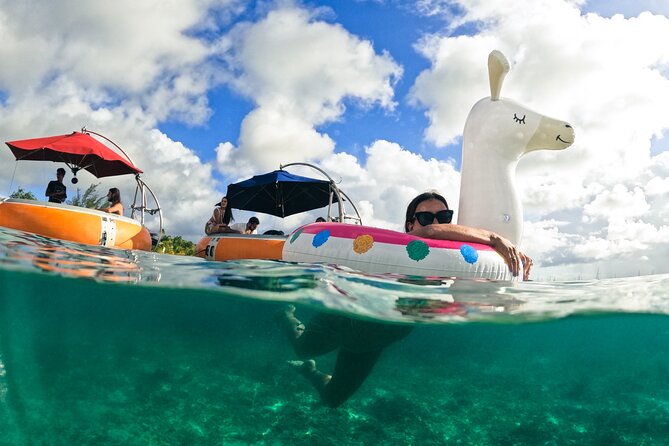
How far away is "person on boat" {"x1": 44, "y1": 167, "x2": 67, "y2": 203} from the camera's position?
1045cm

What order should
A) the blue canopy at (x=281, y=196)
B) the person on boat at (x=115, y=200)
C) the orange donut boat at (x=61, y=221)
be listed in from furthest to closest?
the blue canopy at (x=281, y=196), the person on boat at (x=115, y=200), the orange donut boat at (x=61, y=221)

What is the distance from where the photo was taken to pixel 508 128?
6242mm

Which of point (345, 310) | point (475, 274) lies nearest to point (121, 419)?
point (345, 310)

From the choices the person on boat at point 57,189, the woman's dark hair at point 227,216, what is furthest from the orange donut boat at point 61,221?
the woman's dark hair at point 227,216

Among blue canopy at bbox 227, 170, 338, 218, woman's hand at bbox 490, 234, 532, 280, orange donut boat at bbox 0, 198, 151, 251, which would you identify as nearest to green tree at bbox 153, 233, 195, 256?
blue canopy at bbox 227, 170, 338, 218

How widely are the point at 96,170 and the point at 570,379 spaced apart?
46.3ft

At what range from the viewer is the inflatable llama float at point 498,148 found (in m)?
5.99

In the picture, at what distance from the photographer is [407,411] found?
23.9 ft

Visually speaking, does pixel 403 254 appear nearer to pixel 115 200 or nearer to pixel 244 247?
pixel 244 247

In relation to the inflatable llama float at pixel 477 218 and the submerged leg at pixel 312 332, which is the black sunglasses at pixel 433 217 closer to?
the inflatable llama float at pixel 477 218

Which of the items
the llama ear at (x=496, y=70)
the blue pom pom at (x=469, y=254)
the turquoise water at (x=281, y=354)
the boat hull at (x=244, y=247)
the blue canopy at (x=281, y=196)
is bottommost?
the turquoise water at (x=281, y=354)

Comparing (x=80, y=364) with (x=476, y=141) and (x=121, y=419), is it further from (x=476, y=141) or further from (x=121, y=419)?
(x=476, y=141)

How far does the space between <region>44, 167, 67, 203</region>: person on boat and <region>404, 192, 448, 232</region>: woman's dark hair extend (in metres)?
9.42

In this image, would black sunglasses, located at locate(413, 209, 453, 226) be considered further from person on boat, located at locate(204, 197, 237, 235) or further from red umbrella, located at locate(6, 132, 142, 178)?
red umbrella, located at locate(6, 132, 142, 178)
